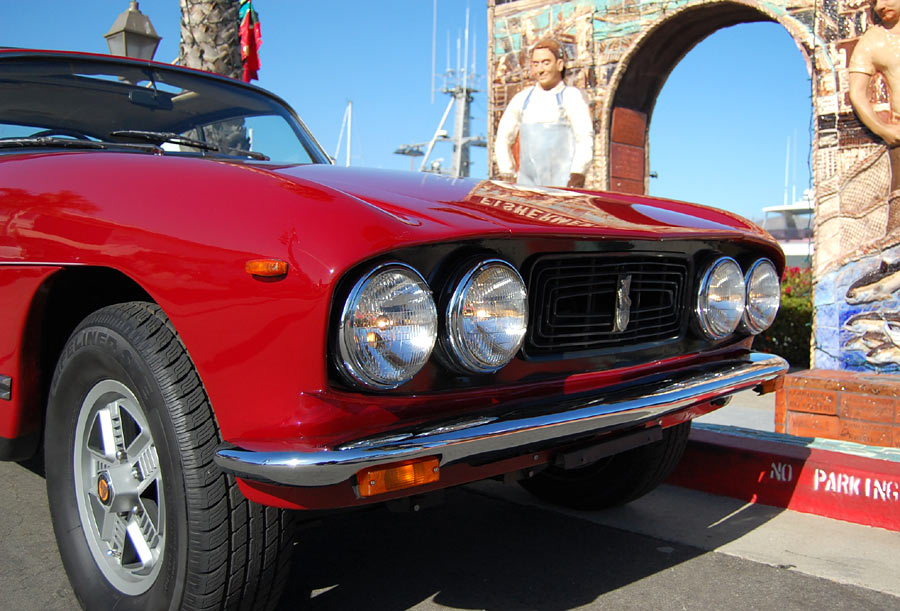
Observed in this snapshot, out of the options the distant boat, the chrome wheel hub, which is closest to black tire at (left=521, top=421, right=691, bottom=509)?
the chrome wheel hub

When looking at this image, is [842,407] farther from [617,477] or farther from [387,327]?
[387,327]

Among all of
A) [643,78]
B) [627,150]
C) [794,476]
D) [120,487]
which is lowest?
[794,476]

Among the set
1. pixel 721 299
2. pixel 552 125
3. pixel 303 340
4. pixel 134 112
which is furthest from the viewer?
pixel 552 125

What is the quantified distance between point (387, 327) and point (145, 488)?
78 cm

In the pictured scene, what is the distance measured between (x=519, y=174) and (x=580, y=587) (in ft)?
17.4

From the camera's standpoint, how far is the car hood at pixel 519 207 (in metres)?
1.84

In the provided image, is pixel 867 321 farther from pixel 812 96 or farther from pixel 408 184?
pixel 408 184

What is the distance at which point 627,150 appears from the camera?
7160 mm

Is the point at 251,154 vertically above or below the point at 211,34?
below

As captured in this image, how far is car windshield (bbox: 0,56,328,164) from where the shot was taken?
2695mm

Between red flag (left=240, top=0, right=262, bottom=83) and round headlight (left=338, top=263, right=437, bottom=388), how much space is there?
22.3ft

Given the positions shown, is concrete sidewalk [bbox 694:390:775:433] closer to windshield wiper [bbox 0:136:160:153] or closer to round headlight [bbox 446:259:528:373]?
round headlight [bbox 446:259:528:373]

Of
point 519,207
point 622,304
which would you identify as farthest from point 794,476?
point 519,207

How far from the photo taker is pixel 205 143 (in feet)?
9.17
